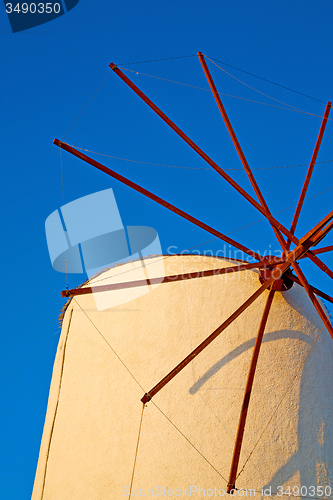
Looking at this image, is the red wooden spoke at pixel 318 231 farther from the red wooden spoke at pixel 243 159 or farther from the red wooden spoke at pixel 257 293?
the red wooden spoke at pixel 243 159

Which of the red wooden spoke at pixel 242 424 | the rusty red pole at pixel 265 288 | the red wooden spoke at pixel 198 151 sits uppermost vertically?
the red wooden spoke at pixel 198 151

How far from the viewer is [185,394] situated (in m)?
7.45

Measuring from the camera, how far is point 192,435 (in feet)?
23.4

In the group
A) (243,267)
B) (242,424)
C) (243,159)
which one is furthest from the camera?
(243,159)

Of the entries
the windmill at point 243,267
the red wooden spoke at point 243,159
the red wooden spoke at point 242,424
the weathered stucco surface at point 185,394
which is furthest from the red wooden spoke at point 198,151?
the weathered stucco surface at point 185,394

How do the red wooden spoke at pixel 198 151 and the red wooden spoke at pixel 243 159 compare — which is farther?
the red wooden spoke at pixel 243 159

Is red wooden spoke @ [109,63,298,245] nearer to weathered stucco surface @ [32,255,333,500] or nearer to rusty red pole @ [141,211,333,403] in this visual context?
rusty red pole @ [141,211,333,403]

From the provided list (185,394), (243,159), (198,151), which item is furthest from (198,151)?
(185,394)

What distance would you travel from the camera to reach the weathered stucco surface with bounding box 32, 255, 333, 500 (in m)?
7.04

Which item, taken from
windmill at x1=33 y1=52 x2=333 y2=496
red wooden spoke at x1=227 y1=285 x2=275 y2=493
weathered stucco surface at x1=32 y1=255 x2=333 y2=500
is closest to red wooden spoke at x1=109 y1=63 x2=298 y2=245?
windmill at x1=33 y1=52 x2=333 y2=496

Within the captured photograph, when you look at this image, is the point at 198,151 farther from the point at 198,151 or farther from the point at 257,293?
the point at 257,293

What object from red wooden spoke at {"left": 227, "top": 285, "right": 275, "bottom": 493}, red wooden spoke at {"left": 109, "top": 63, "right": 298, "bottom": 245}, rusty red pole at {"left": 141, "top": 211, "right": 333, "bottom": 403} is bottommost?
red wooden spoke at {"left": 227, "top": 285, "right": 275, "bottom": 493}

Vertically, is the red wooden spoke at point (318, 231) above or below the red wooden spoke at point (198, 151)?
below

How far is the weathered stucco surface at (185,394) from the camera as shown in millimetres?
7035
